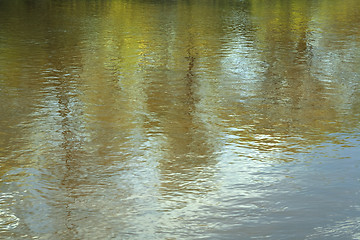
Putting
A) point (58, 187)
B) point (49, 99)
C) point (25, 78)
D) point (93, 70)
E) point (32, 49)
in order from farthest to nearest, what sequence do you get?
point (32, 49) < point (93, 70) < point (25, 78) < point (49, 99) < point (58, 187)

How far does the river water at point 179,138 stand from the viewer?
446 cm

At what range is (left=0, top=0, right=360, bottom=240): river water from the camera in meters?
4.46

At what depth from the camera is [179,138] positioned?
6441mm

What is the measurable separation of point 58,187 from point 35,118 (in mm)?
2328

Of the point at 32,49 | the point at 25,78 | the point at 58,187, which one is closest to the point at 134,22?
the point at 32,49

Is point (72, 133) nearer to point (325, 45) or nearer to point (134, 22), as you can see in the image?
point (325, 45)

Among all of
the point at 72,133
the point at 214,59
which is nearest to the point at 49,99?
the point at 72,133

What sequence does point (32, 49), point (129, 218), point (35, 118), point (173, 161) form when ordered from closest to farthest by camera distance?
point (129, 218), point (173, 161), point (35, 118), point (32, 49)

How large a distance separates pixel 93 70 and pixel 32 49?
106 inches

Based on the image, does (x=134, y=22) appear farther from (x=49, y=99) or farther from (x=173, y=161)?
(x=173, y=161)

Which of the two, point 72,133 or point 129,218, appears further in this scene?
point 72,133

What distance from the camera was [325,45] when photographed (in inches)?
518

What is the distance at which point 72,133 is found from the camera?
6637 mm

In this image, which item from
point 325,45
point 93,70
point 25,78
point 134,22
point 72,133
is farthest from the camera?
point 134,22
